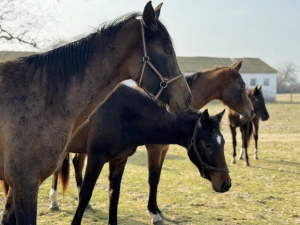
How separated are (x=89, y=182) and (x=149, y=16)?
7.80ft

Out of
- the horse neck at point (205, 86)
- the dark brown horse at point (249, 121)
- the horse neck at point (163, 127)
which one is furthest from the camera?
the dark brown horse at point (249, 121)

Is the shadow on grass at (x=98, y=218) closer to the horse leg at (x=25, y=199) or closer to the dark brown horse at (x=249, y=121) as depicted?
the horse leg at (x=25, y=199)

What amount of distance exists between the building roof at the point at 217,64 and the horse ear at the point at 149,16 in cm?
4561

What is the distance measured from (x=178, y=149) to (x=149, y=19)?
10.4 m

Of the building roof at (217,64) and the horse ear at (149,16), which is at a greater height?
the horse ear at (149,16)

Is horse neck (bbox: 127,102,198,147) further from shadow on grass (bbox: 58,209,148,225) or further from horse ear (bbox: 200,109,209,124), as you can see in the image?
shadow on grass (bbox: 58,209,148,225)

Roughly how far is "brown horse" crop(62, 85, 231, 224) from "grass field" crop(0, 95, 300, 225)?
4.45 ft

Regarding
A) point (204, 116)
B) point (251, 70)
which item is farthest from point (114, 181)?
point (251, 70)

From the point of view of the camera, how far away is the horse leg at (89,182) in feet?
14.3

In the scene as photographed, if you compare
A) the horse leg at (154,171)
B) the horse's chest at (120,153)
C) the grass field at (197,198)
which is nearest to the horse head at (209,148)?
the horse's chest at (120,153)

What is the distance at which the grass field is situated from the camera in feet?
18.7

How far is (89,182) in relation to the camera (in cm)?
440

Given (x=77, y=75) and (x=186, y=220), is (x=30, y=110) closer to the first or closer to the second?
(x=77, y=75)

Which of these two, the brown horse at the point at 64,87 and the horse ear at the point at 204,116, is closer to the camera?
the brown horse at the point at 64,87
